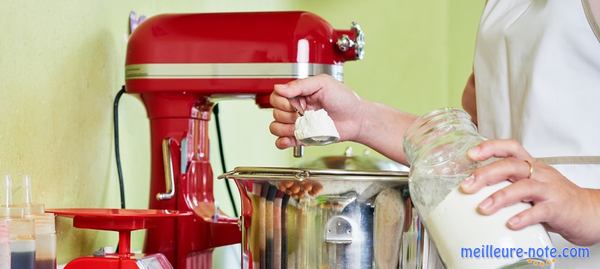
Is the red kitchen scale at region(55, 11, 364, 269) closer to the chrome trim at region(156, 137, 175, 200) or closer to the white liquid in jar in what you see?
the chrome trim at region(156, 137, 175, 200)

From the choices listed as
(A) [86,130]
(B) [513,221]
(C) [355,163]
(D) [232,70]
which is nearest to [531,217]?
(B) [513,221]

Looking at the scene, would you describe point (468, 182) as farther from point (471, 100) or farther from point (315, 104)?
point (471, 100)

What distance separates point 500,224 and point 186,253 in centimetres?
60

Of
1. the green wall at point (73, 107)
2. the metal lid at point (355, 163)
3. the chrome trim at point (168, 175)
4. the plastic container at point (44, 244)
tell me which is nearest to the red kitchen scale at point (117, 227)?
the plastic container at point (44, 244)

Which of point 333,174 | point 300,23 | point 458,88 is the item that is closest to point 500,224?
point 333,174

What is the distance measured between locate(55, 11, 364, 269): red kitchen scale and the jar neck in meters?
0.43

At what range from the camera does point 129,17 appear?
140cm

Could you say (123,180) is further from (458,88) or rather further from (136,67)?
(458,88)

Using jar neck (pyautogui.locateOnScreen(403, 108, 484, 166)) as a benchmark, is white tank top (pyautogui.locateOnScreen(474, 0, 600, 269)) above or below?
above

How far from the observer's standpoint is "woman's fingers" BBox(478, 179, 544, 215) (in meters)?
0.69

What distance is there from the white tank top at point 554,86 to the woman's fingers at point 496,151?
23 cm

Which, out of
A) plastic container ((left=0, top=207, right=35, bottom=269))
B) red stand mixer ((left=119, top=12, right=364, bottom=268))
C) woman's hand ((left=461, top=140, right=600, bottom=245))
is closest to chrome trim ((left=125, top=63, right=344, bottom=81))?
red stand mixer ((left=119, top=12, right=364, bottom=268))

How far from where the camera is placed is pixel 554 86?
1.04 m

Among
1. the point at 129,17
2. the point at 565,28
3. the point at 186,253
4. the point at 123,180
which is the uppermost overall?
the point at 129,17
